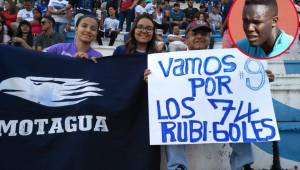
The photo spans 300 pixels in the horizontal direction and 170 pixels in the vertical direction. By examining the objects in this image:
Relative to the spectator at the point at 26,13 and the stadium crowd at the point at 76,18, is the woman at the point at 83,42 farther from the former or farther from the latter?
the spectator at the point at 26,13

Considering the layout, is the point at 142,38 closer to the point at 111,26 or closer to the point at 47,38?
the point at 47,38

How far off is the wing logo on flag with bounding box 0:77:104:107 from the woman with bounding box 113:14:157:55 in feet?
1.78

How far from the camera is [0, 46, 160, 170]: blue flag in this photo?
409 cm

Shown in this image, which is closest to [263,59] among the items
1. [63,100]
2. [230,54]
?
[230,54]

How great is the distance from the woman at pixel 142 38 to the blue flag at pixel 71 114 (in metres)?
0.14

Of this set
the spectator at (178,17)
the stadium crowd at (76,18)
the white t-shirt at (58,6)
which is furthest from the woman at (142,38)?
the spectator at (178,17)

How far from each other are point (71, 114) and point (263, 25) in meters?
1.89

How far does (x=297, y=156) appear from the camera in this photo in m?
4.93

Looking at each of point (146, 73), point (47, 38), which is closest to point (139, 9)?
point (47, 38)

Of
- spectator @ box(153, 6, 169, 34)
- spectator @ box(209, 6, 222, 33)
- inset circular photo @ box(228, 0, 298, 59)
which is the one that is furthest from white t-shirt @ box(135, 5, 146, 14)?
inset circular photo @ box(228, 0, 298, 59)

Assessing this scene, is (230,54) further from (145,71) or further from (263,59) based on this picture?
(145,71)

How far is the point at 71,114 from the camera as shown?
413 centimetres

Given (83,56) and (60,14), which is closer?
(83,56)

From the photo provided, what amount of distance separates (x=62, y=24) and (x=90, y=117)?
6.99 m
